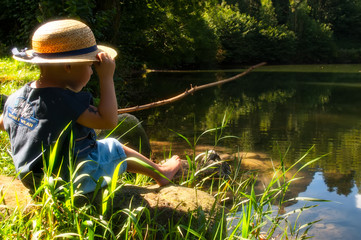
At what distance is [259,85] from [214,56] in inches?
386

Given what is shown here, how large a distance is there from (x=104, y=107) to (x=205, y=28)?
23518mm

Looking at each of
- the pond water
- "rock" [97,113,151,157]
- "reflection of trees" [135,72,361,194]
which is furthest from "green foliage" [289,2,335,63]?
"rock" [97,113,151,157]

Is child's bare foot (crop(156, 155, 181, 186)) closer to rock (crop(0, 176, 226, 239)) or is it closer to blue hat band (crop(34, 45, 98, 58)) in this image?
rock (crop(0, 176, 226, 239))

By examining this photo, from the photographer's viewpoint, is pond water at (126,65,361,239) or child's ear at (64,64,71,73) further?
pond water at (126,65,361,239)

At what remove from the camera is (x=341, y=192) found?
4977mm

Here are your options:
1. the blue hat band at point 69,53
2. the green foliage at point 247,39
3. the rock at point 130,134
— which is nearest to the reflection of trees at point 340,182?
the rock at point 130,134

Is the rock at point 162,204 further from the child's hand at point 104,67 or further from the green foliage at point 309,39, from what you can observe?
the green foliage at point 309,39

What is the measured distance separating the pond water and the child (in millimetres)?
1304

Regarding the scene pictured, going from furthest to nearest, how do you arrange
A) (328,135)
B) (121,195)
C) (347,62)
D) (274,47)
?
1. (347,62)
2. (274,47)
3. (328,135)
4. (121,195)

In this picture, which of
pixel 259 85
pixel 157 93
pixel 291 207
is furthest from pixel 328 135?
pixel 259 85

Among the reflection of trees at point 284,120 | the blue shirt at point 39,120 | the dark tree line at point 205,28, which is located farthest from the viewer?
the dark tree line at point 205,28

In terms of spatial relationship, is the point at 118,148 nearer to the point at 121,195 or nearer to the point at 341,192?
the point at 121,195

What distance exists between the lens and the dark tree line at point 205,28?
351 inches

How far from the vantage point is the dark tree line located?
351 inches
